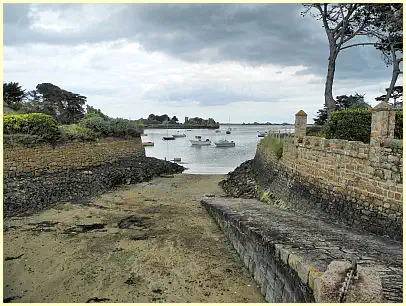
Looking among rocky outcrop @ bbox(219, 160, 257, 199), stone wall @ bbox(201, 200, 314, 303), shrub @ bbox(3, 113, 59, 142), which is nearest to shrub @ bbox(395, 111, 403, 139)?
stone wall @ bbox(201, 200, 314, 303)

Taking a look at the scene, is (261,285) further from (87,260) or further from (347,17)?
(347,17)

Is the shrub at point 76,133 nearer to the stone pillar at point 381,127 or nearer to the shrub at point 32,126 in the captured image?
the shrub at point 32,126

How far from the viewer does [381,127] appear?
7801 millimetres

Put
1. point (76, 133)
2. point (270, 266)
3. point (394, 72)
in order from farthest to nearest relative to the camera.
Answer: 1. point (394, 72)
2. point (76, 133)
3. point (270, 266)

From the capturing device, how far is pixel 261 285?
696cm

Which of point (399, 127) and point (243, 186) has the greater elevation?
point (399, 127)

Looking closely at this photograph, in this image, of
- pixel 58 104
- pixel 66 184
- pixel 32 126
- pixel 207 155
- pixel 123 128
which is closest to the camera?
pixel 32 126

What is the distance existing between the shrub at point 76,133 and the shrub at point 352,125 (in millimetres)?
12428

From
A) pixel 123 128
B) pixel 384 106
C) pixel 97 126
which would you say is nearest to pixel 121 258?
pixel 384 106

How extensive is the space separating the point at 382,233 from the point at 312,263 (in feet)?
10.6

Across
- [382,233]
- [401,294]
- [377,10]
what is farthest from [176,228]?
[377,10]

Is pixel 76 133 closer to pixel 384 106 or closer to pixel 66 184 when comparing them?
pixel 66 184

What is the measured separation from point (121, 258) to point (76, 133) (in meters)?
11.1

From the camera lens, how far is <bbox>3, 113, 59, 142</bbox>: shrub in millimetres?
14992
